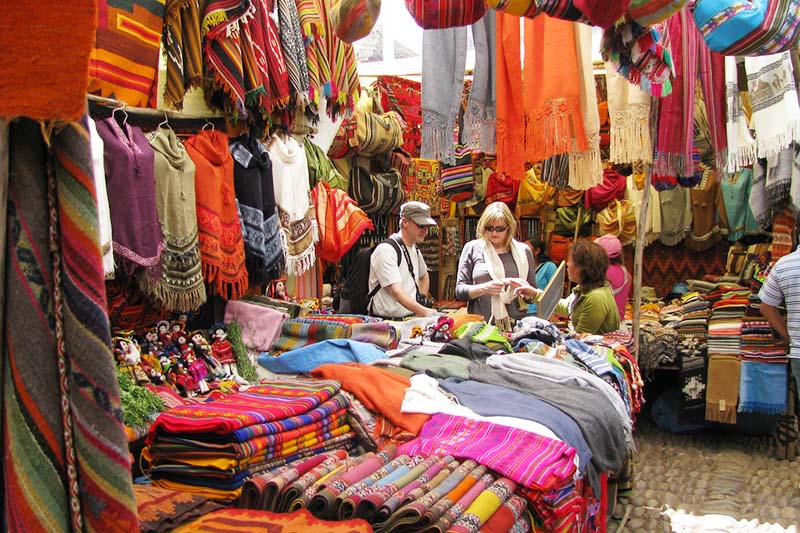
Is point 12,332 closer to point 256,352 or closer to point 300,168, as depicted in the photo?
point 256,352

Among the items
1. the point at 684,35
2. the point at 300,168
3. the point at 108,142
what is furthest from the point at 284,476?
the point at 684,35

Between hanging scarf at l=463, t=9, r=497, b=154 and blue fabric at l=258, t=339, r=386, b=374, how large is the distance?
1.08 m

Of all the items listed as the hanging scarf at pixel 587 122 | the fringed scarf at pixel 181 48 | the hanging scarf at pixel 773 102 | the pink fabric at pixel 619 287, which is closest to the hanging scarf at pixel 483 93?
the hanging scarf at pixel 587 122

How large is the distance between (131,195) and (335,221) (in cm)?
213

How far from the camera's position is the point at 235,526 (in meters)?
1.52

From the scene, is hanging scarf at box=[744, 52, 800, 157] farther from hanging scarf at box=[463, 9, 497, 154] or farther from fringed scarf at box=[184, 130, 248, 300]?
fringed scarf at box=[184, 130, 248, 300]

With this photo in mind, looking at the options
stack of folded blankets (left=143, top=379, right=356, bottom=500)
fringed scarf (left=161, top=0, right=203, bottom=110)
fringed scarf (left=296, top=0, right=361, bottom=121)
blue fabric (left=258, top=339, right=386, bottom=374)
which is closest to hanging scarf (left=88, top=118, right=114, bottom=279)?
fringed scarf (left=161, top=0, right=203, bottom=110)

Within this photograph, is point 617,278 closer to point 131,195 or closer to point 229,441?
point 131,195

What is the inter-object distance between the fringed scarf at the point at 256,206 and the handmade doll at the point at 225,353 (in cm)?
33

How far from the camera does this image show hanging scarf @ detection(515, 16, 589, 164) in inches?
117

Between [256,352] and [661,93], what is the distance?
2.21m

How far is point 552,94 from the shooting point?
118 inches

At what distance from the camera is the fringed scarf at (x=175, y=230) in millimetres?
2658

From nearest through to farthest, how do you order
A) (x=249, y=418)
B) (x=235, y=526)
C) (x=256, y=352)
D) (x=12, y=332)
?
(x=12, y=332) → (x=235, y=526) → (x=249, y=418) → (x=256, y=352)
